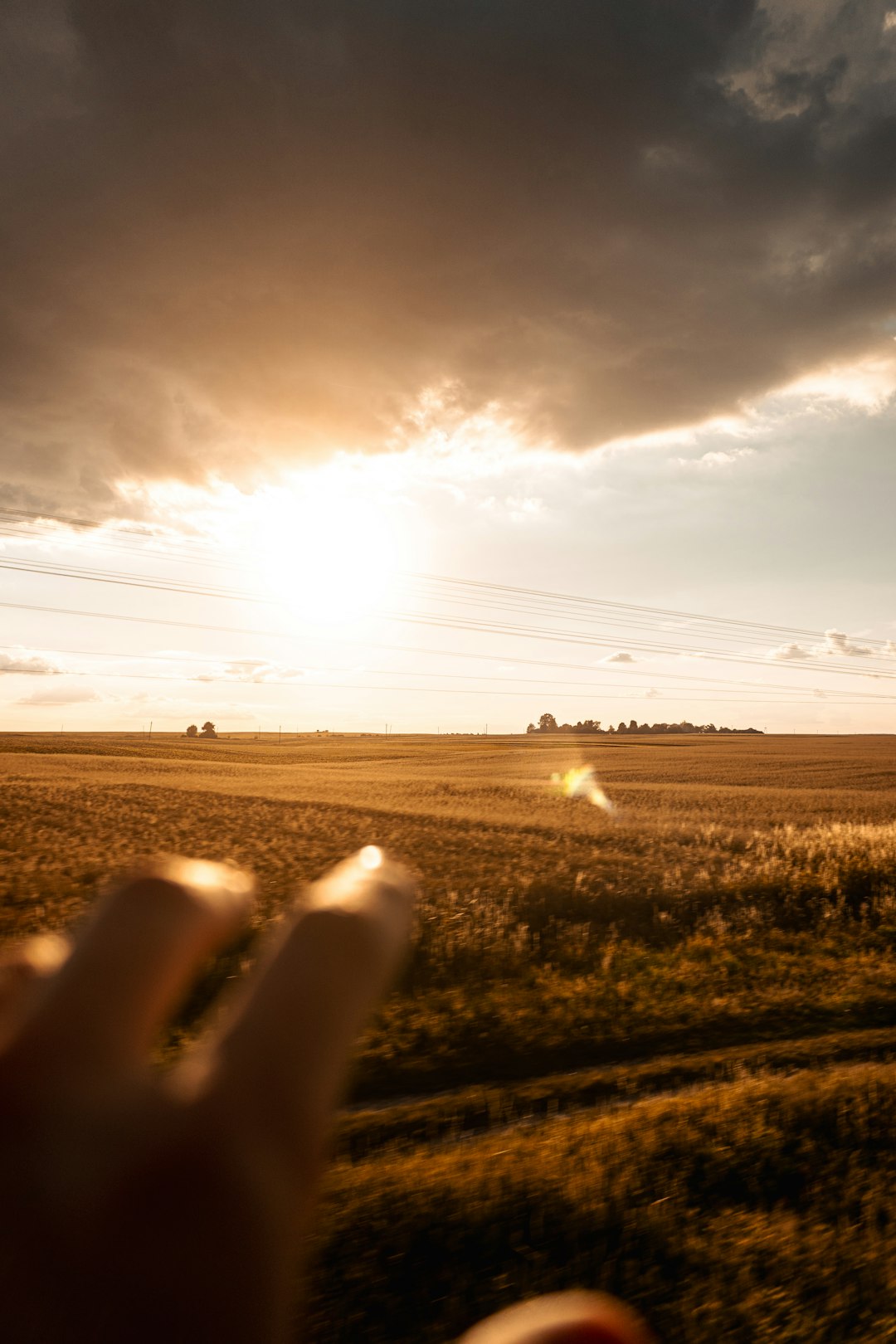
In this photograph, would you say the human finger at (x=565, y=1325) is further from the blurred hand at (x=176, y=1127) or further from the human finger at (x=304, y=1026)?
the human finger at (x=304, y=1026)

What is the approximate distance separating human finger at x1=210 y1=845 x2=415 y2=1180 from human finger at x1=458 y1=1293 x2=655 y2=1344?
271 millimetres

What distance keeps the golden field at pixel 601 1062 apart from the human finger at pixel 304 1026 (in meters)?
4.29

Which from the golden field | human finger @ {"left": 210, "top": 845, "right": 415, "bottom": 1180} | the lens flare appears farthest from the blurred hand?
the lens flare

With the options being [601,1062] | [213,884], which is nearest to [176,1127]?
[213,884]

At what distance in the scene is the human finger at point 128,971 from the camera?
0.69 metres

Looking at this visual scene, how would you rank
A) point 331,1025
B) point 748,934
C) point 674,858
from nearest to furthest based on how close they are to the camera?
point 331,1025, point 748,934, point 674,858

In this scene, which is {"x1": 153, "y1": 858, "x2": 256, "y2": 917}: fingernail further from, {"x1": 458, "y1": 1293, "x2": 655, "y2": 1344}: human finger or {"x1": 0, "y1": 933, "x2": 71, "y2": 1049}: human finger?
{"x1": 458, "y1": 1293, "x2": 655, "y2": 1344}: human finger

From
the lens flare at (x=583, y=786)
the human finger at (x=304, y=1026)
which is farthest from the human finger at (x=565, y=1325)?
the lens flare at (x=583, y=786)

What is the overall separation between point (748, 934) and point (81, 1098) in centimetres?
1424

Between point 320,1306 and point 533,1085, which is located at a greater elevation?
point 320,1306

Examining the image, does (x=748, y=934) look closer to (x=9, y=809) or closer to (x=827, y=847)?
(x=827, y=847)

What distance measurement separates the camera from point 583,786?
43531 mm

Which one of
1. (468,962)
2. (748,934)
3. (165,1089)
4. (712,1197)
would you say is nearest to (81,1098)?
(165,1089)

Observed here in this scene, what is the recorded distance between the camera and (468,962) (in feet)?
37.8
